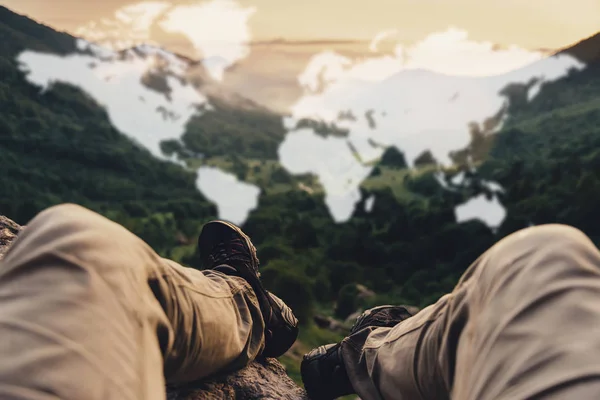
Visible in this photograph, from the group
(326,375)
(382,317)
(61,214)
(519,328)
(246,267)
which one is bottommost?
(326,375)

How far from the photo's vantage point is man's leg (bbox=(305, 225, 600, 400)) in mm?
1016

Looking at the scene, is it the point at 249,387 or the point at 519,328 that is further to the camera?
the point at 249,387

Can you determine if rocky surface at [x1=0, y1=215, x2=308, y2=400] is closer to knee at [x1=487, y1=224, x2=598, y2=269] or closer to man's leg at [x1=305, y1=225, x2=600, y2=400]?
man's leg at [x1=305, y1=225, x2=600, y2=400]

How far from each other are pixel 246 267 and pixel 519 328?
1.32m

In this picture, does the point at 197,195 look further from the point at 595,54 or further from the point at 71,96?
the point at 595,54

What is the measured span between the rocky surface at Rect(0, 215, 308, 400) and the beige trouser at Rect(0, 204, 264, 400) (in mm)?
488

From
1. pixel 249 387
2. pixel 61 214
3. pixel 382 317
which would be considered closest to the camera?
pixel 61 214

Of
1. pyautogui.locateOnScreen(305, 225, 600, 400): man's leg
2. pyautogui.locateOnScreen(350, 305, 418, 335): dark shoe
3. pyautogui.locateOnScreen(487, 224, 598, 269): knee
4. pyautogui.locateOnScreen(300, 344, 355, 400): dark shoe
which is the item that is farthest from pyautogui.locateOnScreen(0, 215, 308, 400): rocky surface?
pyautogui.locateOnScreen(487, 224, 598, 269): knee

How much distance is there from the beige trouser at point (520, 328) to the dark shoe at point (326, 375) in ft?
2.01

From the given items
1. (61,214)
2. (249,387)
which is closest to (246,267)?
(249,387)

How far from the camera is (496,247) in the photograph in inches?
50.8

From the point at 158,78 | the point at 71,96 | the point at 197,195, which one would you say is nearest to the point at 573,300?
the point at 197,195

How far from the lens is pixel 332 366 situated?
2109 millimetres

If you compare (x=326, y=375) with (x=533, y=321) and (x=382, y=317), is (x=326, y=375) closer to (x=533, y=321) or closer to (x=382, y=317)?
(x=382, y=317)
